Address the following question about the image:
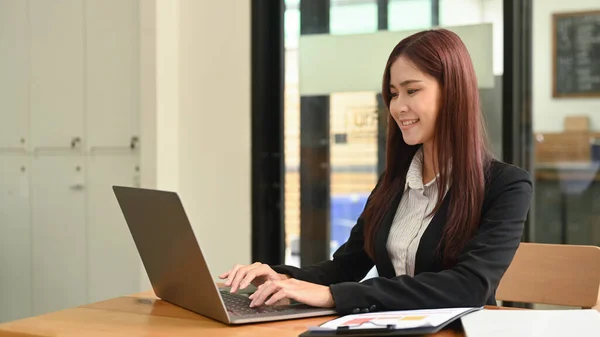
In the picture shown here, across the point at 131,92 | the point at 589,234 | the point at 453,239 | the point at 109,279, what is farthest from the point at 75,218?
the point at 453,239

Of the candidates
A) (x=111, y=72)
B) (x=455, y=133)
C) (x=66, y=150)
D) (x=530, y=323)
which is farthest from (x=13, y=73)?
(x=530, y=323)

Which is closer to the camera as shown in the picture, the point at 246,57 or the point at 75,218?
the point at 246,57

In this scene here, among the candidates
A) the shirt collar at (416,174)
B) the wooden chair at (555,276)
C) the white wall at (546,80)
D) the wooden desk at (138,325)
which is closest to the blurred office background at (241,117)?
the white wall at (546,80)

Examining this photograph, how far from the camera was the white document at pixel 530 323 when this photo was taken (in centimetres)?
123

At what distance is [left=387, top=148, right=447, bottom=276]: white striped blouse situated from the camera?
186 cm

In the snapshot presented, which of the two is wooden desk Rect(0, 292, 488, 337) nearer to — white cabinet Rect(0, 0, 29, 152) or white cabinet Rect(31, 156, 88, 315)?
white cabinet Rect(31, 156, 88, 315)

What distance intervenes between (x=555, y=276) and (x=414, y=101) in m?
0.59

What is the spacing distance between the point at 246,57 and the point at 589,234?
5.69 ft

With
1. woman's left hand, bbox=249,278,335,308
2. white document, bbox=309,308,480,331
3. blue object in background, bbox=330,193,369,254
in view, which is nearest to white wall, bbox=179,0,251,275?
blue object in background, bbox=330,193,369,254

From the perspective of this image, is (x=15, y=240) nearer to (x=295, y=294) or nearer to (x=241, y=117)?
(x=241, y=117)

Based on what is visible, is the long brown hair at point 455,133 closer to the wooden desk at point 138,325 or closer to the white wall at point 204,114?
the wooden desk at point 138,325

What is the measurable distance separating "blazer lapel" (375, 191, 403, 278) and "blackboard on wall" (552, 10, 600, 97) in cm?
165

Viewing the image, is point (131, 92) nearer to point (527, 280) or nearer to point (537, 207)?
point (537, 207)

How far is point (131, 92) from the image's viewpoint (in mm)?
3961
